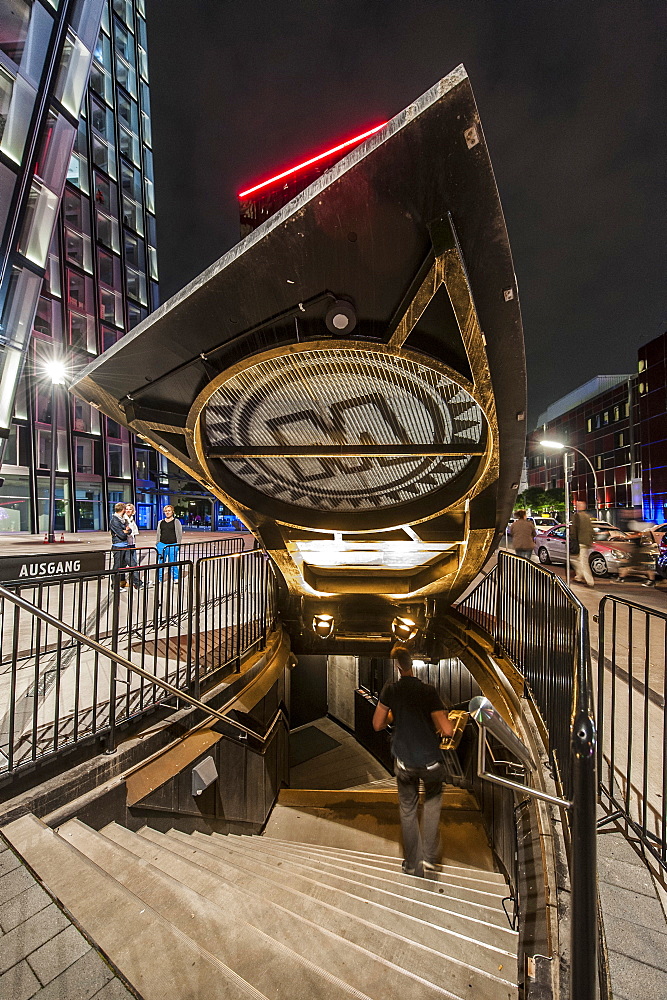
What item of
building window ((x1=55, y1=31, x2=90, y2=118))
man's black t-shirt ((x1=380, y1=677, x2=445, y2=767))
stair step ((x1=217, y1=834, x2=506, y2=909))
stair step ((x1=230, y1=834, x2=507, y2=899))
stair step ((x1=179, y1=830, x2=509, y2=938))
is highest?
building window ((x1=55, y1=31, x2=90, y2=118))

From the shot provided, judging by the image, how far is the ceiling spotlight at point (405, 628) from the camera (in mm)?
6578

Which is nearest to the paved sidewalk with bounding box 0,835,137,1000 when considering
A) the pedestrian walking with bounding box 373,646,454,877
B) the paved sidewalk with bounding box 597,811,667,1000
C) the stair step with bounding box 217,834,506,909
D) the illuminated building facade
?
the paved sidewalk with bounding box 597,811,667,1000

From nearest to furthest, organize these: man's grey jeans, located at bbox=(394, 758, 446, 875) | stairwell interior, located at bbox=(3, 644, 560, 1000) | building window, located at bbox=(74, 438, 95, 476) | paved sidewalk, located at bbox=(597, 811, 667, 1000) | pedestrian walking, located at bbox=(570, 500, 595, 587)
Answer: paved sidewalk, located at bbox=(597, 811, 667, 1000) < stairwell interior, located at bbox=(3, 644, 560, 1000) < man's grey jeans, located at bbox=(394, 758, 446, 875) < pedestrian walking, located at bbox=(570, 500, 595, 587) < building window, located at bbox=(74, 438, 95, 476)

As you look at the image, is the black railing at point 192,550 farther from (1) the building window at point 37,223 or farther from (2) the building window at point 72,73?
(2) the building window at point 72,73

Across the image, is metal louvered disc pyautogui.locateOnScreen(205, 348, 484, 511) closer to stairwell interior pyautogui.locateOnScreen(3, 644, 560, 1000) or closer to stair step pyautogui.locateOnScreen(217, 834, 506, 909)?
stairwell interior pyautogui.locateOnScreen(3, 644, 560, 1000)

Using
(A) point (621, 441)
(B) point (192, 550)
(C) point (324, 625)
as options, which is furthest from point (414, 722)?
(A) point (621, 441)

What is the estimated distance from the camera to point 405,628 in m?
6.60

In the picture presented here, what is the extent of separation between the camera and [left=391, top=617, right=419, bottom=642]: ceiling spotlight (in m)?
6.58

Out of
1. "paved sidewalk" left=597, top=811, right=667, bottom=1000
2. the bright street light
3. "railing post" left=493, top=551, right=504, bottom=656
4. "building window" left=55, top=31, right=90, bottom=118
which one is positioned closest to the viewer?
"paved sidewalk" left=597, top=811, right=667, bottom=1000

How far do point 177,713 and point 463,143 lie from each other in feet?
15.8

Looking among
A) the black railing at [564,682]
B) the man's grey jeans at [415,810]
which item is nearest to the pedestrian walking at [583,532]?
the black railing at [564,682]

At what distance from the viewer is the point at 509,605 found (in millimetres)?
6281

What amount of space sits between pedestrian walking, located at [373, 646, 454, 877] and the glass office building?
13877 mm

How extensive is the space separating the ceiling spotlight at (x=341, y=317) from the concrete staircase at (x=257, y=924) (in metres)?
3.02
